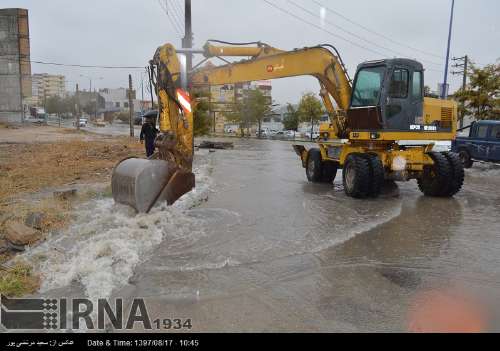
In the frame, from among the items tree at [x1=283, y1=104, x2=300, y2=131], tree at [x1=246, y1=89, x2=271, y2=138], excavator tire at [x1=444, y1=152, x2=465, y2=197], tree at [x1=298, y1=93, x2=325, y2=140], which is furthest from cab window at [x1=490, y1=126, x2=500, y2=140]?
tree at [x1=283, y1=104, x2=300, y2=131]

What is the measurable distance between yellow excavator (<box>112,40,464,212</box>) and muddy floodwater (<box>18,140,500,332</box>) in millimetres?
1215

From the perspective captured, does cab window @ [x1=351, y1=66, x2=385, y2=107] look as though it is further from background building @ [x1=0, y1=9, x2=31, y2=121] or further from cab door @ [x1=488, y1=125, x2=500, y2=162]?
background building @ [x1=0, y1=9, x2=31, y2=121]

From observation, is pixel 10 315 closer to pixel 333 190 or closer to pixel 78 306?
pixel 78 306

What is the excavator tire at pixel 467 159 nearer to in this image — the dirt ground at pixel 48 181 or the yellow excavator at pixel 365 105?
the yellow excavator at pixel 365 105

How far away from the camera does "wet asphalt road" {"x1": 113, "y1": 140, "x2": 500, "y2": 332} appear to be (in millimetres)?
4219

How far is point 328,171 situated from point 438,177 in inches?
131

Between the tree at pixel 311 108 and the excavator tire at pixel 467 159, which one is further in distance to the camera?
the tree at pixel 311 108

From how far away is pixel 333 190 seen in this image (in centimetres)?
1195

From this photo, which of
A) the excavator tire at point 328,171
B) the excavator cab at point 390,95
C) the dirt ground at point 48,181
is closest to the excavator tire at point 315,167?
the excavator tire at point 328,171

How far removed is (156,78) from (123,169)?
84.9 inches

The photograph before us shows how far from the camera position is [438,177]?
35.4 feet

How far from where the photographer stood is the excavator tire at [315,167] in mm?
13320

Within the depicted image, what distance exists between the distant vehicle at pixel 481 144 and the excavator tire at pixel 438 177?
840cm

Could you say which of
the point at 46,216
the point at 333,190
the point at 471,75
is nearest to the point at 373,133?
the point at 333,190
